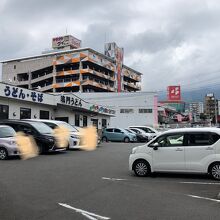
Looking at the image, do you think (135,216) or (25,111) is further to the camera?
(25,111)

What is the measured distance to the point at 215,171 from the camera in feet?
33.0

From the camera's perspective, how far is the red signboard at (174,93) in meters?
50.3

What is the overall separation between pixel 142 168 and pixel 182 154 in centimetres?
141

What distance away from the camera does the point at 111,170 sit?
12234 mm

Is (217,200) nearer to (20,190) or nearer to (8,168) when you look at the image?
(20,190)

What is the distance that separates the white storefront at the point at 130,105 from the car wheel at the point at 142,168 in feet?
192

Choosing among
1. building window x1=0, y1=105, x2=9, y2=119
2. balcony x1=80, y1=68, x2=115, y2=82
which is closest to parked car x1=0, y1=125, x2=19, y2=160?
building window x1=0, y1=105, x2=9, y2=119

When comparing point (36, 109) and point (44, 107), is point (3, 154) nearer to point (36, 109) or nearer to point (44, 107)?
point (36, 109)

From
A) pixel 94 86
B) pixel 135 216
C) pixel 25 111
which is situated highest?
pixel 94 86

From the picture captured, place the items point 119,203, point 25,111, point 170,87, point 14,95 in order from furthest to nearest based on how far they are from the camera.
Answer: point 170,87
point 25,111
point 14,95
point 119,203

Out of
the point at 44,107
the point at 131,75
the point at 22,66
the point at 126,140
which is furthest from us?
the point at 131,75

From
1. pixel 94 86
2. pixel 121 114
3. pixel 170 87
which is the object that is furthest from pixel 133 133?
pixel 94 86

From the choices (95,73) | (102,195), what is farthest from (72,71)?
(102,195)

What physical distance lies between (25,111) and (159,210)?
23768 millimetres
